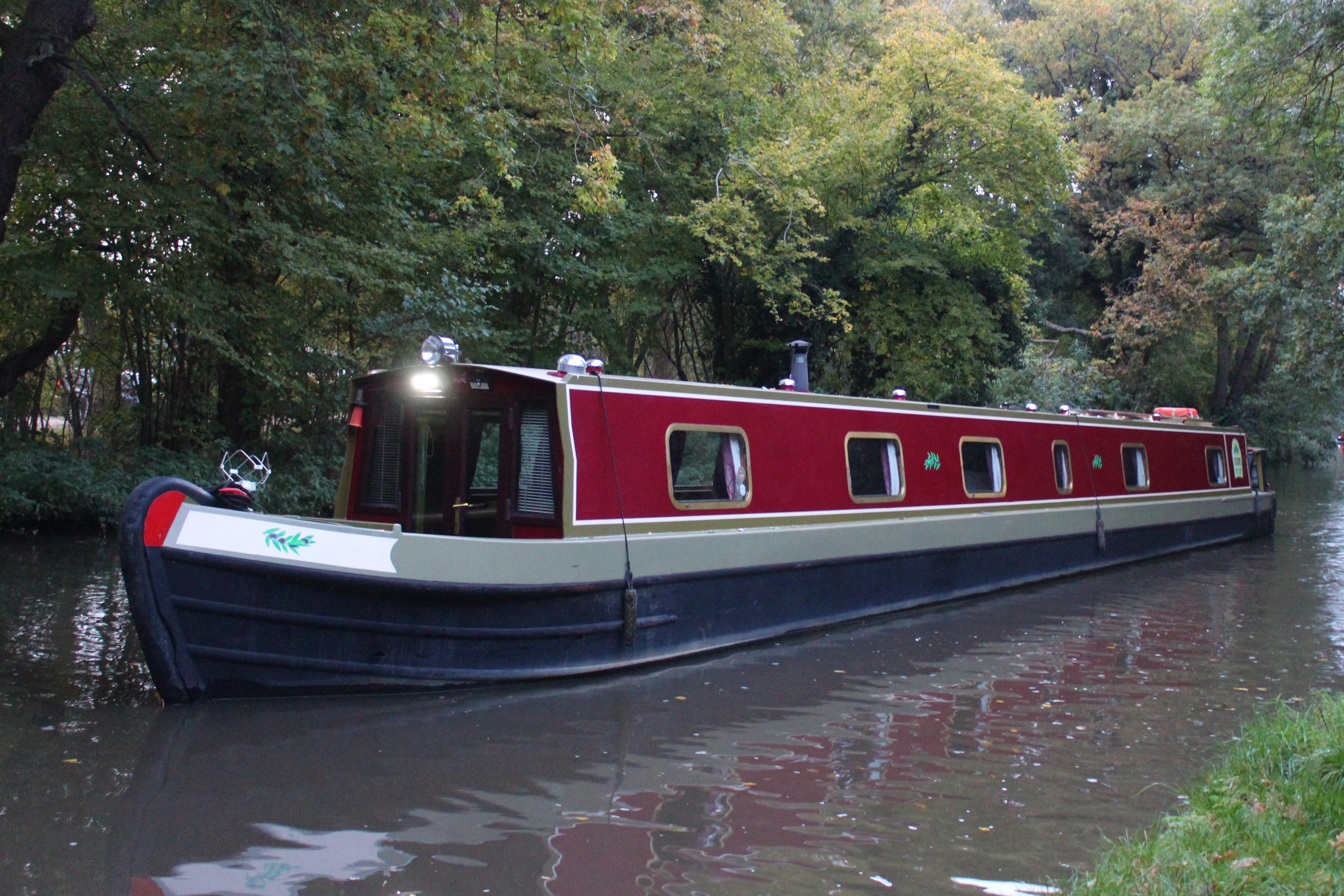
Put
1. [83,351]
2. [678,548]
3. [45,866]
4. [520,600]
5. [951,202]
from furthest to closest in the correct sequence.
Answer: [951,202]
[83,351]
[678,548]
[520,600]
[45,866]

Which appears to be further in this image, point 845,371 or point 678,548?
point 845,371

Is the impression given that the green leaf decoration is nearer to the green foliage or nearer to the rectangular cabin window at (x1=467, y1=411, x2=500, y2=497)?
the rectangular cabin window at (x1=467, y1=411, x2=500, y2=497)

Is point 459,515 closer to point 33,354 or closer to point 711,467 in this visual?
point 711,467

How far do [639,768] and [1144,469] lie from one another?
1231 cm

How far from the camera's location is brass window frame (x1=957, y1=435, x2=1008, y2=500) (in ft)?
38.4

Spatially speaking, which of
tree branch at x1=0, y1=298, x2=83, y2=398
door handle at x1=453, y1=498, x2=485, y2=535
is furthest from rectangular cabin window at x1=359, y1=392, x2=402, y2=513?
tree branch at x1=0, y1=298, x2=83, y2=398

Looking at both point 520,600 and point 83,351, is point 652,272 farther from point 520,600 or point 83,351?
point 520,600

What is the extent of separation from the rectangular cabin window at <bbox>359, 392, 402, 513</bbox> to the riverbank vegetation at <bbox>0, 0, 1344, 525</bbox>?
2811 millimetres

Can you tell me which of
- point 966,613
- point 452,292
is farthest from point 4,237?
point 966,613

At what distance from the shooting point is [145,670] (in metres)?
7.29

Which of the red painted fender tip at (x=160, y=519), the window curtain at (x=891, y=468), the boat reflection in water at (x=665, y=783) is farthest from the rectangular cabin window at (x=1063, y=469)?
the red painted fender tip at (x=160, y=519)

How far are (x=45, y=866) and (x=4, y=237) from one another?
8663mm

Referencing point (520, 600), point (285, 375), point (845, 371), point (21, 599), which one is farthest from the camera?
point (845, 371)

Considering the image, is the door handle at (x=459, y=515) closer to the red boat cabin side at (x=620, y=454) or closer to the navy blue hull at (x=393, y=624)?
the red boat cabin side at (x=620, y=454)
